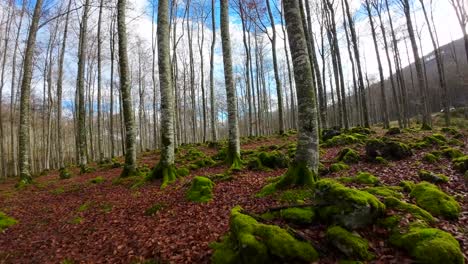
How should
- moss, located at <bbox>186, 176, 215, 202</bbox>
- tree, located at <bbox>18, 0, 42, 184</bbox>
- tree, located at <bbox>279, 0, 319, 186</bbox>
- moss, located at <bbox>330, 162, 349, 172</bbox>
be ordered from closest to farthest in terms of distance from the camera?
tree, located at <bbox>279, 0, 319, 186</bbox>, moss, located at <bbox>186, 176, 215, 202</bbox>, moss, located at <bbox>330, 162, 349, 172</bbox>, tree, located at <bbox>18, 0, 42, 184</bbox>

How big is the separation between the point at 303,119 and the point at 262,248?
3.39 metres

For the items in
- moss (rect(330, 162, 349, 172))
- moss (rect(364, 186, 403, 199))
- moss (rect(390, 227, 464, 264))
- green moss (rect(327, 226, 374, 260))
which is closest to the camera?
moss (rect(390, 227, 464, 264))

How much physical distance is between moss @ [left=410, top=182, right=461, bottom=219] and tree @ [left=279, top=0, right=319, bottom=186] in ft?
6.14

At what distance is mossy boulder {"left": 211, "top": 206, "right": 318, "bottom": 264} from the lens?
3191 millimetres

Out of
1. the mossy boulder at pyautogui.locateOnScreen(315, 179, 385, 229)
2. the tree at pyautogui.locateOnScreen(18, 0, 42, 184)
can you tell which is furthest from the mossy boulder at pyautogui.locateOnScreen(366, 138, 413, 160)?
the tree at pyautogui.locateOnScreen(18, 0, 42, 184)

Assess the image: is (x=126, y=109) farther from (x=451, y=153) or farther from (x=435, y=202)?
(x=451, y=153)

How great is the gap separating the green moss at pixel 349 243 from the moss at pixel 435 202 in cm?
181

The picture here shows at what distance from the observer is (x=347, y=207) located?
3863 mm

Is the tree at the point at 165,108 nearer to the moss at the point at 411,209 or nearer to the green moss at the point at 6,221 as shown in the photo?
the green moss at the point at 6,221

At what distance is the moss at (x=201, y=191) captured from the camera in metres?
6.66

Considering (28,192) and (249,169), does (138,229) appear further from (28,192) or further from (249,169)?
(28,192)

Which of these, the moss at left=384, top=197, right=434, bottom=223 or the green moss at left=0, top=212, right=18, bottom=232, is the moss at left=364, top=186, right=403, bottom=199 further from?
the green moss at left=0, top=212, right=18, bottom=232

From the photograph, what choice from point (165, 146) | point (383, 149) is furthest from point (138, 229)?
point (383, 149)

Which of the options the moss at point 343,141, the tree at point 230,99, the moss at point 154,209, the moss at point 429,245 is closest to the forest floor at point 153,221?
the moss at point 154,209
